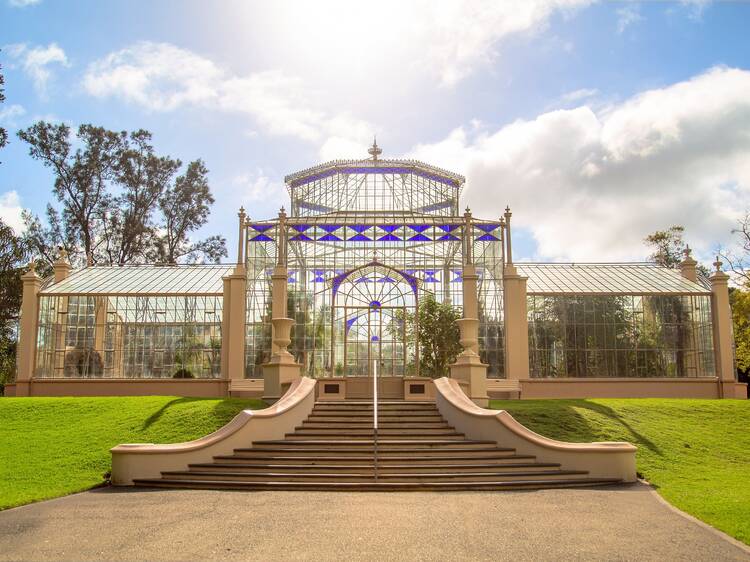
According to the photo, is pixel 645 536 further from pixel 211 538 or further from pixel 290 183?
pixel 290 183

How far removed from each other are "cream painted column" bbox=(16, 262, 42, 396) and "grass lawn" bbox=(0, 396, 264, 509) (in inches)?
138

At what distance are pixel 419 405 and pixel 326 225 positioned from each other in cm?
982

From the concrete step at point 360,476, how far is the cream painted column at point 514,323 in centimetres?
1139

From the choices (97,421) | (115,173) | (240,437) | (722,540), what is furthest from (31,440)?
(115,173)

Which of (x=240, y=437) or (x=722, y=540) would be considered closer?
(x=722, y=540)

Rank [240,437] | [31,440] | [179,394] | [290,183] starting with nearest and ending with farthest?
[240,437], [31,440], [179,394], [290,183]

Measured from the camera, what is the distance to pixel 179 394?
2492 centimetres

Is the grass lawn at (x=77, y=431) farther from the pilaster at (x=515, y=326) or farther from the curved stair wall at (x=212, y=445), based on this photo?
the pilaster at (x=515, y=326)

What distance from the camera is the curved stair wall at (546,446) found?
43.9 feet

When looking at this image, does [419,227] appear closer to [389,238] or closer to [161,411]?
[389,238]

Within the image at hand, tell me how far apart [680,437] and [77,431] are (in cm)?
1419

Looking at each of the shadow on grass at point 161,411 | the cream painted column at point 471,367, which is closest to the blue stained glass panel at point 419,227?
the cream painted column at point 471,367

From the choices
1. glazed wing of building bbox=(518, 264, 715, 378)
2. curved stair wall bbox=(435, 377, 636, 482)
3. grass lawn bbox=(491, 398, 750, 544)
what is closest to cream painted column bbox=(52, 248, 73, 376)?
→ grass lawn bbox=(491, 398, 750, 544)

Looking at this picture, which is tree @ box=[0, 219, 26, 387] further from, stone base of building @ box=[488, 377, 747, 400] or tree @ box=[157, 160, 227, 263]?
stone base of building @ box=[488, 377, 747, 400]
